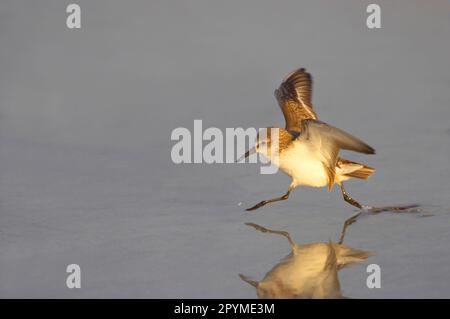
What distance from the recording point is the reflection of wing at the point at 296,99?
646cm

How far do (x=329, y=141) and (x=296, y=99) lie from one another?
1122 mm

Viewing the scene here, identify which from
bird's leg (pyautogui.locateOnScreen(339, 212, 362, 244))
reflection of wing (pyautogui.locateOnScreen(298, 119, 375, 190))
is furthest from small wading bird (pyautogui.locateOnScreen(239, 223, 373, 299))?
reflection of wing (pyautogui.locateOnScreen(298, 119, 375, 190))

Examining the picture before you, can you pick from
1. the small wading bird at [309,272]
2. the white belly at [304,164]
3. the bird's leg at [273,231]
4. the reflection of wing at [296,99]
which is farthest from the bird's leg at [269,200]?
the reflection of wing at [296,99]

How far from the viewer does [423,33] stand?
9.12m

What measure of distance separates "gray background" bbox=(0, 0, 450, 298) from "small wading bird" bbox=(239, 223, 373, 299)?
0.26 ft

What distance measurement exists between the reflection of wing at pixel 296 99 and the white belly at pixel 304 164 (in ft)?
1.78

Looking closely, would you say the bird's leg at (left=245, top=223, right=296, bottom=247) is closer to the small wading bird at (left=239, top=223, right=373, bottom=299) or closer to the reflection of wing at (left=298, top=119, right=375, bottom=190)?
the small wading bird at (left=239, top=223, right=373, bottom=299)

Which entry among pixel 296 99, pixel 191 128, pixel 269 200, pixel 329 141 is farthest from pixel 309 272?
pixel 191 128

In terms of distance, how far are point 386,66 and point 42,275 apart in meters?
4.91

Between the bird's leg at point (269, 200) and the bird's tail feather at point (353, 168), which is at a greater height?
the bird's tail feather at point (353, 168)

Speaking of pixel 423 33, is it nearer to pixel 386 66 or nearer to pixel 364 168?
pixel 386 66

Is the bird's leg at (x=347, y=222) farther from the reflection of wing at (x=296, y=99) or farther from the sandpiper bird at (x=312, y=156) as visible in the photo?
the reflection of wing at (x=296, y=99)

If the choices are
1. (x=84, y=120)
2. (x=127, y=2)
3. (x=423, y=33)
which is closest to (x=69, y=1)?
(x=127, y=2)

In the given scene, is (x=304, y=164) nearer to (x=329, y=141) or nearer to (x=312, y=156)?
(x=312, y=156)
